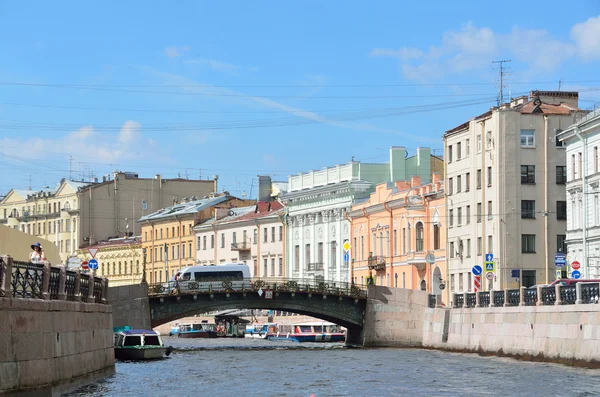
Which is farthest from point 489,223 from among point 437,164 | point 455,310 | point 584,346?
point 584,346

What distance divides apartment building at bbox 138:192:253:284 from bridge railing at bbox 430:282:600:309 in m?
56.9

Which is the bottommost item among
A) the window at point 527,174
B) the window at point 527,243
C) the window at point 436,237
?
the window at point 527,243

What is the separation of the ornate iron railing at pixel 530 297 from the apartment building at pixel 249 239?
53936 mm

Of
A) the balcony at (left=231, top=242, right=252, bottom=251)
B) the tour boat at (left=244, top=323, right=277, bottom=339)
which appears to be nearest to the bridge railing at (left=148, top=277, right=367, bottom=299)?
the tour boat at (left=244, top=323, right=277, bottom=339)

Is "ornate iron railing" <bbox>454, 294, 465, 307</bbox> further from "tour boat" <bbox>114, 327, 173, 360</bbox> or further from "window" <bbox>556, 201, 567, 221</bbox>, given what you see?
"window" <bbox>556, 201, 567, 221</bbox>

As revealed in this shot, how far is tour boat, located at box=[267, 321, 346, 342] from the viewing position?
87.4m

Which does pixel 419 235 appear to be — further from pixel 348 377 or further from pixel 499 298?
pixel 348 377

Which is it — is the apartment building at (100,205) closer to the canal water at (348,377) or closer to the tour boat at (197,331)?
the tour boat at (197,331)

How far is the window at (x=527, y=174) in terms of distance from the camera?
74.1 m

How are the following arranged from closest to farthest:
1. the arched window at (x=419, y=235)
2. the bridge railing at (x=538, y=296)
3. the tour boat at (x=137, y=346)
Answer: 1. the bridge railing at (x=538, y=296)
2. the tour boat at (x=137, y=346)
3. the arched window at (x=419, y=235)

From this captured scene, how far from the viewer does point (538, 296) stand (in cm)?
4791

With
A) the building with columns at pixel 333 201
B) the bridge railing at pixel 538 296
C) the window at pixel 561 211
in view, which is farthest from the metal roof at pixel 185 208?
the bridge railing at pixel 538 296

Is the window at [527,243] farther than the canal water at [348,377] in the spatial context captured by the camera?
Yes

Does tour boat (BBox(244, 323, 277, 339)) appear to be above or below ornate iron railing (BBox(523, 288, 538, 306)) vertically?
below
